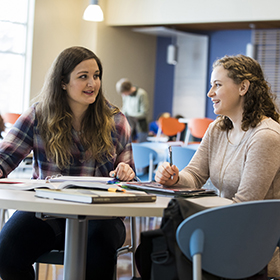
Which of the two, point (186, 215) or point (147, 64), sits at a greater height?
point (147, 64)

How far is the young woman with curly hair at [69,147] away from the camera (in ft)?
5.38

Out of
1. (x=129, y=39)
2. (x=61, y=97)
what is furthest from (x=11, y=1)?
(x=61, y=97)

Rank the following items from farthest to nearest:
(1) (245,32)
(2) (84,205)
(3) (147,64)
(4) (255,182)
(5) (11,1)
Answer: (3) (147,64) < (1) (245,32) < (5) (11,1) < (4) (255,182) < (2) (84,205)

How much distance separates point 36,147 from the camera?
197cm

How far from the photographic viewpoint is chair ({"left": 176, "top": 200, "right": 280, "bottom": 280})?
1.13 metres

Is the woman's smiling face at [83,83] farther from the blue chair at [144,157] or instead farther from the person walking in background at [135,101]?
the person walking in background at [135,101]

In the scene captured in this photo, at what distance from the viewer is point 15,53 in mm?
8281

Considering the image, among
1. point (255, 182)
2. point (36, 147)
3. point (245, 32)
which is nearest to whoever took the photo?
point (255, 182)

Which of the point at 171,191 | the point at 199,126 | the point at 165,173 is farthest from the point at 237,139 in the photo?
the point at 199,126

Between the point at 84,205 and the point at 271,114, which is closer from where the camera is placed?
the point at 84,205

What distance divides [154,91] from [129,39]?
4.98 ft

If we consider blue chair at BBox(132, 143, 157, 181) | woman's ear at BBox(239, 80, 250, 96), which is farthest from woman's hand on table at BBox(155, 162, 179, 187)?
blue chair at BBox(132, 143, 157, 181)

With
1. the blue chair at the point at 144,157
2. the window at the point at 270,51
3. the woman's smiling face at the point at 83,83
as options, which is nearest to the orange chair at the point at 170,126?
the blue chair at the point at 144,157

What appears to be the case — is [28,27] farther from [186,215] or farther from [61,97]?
[186,215]
